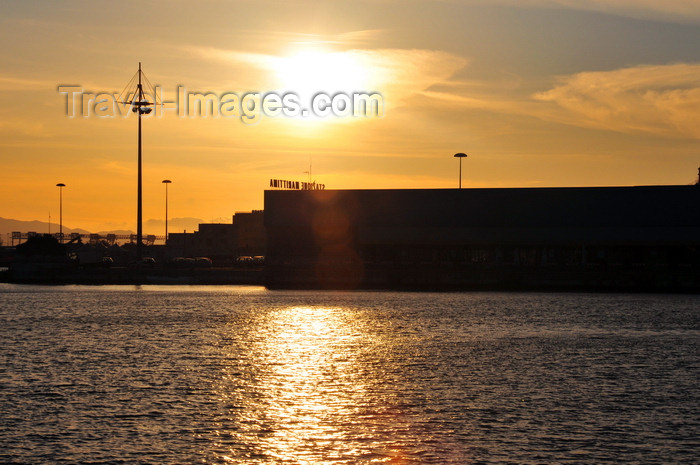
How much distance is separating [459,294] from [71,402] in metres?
84.4

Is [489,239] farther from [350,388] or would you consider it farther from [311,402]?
[311,402]

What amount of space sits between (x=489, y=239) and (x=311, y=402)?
100231 mm

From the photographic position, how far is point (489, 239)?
135125 mm

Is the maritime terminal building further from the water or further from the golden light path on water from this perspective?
the golden light path on water

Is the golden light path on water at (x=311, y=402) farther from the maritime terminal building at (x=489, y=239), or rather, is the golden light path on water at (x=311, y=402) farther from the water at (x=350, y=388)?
the maritime terminal building at (x=489, y=239)

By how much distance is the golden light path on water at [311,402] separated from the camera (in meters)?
29.3

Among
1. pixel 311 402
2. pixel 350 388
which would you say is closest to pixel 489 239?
pixel 350 388

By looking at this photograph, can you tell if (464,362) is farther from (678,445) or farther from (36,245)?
(36,245)

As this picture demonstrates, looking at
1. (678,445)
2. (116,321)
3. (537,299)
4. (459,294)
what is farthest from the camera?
(459,294)

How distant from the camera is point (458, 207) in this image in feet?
461

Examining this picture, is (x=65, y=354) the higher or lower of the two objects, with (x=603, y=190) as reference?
lower

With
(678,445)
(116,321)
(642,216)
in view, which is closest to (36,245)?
(116,321)

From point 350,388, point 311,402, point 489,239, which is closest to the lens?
point 311,402

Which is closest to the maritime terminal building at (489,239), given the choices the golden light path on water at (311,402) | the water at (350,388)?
the water at (350,388)
